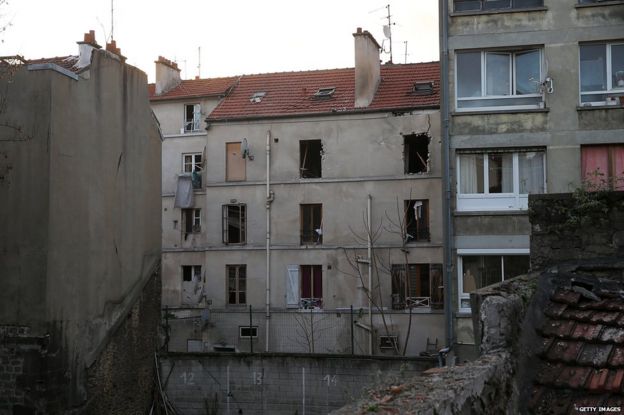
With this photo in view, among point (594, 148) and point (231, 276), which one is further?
point (231, 276)

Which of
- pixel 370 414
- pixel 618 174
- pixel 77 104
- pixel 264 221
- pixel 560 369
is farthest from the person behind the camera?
pixel 264 221

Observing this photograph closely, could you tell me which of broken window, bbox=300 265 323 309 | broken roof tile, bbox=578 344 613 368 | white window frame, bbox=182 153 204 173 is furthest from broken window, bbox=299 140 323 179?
broken roof tile, bbox=578 344 613 368

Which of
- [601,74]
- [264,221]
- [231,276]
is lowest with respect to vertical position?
[231,276]

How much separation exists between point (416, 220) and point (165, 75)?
15596mm

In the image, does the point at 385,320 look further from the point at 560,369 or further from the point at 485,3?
the point at 560,369

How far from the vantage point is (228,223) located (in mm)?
29172

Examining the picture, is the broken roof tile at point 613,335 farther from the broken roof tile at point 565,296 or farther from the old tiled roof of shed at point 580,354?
the broken roof tile at point 565,296

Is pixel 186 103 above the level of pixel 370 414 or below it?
above

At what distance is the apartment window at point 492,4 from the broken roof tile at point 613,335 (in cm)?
1759

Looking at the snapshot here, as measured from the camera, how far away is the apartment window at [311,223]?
91.8 ft

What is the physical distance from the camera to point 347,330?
2652 centimetres

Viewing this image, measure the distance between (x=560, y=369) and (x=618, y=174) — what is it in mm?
16324

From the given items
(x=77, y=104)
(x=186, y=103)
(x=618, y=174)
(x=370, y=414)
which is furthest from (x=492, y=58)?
(x=370, y=414)

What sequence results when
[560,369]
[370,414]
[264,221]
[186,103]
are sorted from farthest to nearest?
[186,103] → [264,221] → [560,369] → [370,414]
